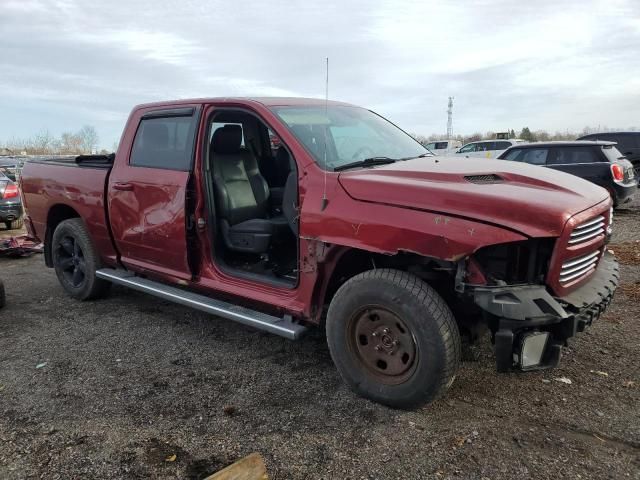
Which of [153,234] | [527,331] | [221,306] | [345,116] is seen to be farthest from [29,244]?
[527,331]

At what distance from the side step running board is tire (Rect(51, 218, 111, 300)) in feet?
0.66

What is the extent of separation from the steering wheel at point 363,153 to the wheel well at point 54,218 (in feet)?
11.2

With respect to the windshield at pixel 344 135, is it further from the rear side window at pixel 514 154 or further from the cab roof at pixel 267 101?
the rear side window at pixel 514 154

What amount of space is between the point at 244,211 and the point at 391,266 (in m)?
1.74

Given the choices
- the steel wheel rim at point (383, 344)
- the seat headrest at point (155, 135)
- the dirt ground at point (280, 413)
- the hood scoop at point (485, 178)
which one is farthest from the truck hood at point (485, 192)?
the seat headrest at point (155, 135)

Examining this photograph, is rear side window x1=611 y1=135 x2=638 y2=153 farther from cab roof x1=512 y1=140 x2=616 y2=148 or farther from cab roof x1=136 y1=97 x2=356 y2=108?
cab roof x1=136 y1=97 x2=356 y2=108

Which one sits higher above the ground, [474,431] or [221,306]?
[221,306]

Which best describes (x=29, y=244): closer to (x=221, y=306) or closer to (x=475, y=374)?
(x=221, y=306)

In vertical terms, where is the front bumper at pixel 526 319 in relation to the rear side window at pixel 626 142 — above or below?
below

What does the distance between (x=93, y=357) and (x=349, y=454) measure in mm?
2356

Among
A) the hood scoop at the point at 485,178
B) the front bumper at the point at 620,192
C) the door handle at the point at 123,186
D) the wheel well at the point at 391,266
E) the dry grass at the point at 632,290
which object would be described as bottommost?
the dry grass at the point at 632,290

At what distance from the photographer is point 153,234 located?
4.35m

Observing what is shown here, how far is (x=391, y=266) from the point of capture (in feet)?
10.7

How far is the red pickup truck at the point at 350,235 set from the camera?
2.76m
